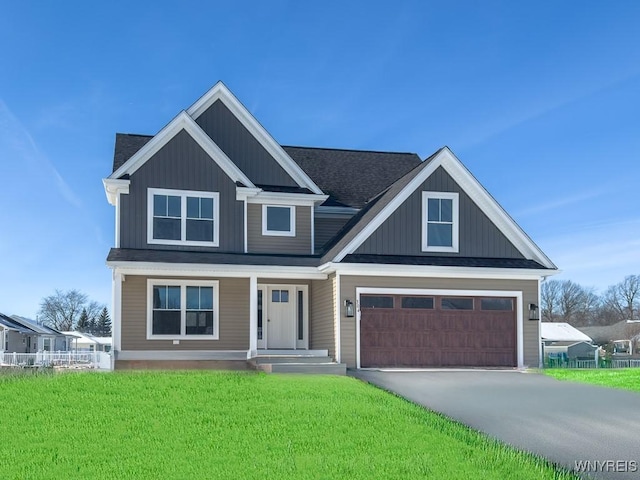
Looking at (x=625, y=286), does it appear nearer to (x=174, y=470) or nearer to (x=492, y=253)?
(x=492, y=253)

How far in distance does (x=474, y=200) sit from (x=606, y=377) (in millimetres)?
6221

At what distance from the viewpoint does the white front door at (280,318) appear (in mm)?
22453

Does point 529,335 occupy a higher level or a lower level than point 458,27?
lower

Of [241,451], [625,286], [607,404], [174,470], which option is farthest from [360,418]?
[625,286]

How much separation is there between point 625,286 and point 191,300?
83.8 metres

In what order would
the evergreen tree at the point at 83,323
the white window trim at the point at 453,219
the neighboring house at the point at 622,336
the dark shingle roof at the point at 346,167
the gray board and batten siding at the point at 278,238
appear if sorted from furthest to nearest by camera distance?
1. the evergreen tree at the point at 83,323
2. the neighboring house at the point at 622,336
3. the dark shingle roof at the point at 346,167
4. the gray board and batten siding at the point at 278,238
5. the white window trim at the point at 453,219

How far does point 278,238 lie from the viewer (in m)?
22.9

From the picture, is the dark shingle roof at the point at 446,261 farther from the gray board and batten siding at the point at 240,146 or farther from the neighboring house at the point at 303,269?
the gray board and batten siding at the point at 240,146

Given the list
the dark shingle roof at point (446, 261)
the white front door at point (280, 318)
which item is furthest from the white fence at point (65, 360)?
the dark shingle roof at point (446, 261)

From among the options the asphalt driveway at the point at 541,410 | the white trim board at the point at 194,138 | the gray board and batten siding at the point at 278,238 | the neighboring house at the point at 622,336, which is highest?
the white trim board at the point at 194,138

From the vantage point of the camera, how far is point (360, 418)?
38.7 ft

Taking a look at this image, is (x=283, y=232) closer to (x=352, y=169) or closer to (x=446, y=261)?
(x=446, y=261)

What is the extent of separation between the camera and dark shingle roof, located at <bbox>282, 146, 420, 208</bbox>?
2570cm

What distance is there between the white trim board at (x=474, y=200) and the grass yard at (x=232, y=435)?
706 centimetres
